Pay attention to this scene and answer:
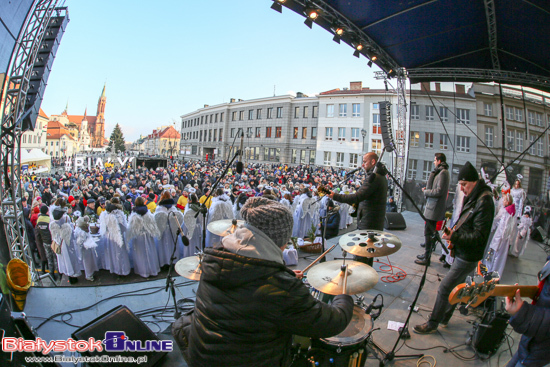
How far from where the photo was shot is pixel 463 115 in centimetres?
859

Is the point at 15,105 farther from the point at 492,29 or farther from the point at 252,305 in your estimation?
the point at 492,29

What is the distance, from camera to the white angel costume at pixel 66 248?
18.8ft

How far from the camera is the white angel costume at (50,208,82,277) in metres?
5.74

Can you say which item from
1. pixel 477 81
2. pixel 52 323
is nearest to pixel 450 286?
pixel 52 323

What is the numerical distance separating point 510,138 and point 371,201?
244 inches

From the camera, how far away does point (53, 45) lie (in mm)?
4414

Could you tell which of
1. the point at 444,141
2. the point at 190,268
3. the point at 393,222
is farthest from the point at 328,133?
the point at 190,268

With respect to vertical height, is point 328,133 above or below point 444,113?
above

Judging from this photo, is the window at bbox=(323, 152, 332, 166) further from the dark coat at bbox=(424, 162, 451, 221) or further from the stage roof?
the dark coat at bbox=(424, 162, 451, 221)

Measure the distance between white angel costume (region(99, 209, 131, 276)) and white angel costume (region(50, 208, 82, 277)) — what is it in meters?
0.51

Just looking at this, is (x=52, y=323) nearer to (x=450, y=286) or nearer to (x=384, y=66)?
(x=450, y=286)

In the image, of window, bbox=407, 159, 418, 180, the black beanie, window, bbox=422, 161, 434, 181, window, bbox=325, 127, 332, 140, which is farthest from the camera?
window, bbox=325, 127, 332, 140

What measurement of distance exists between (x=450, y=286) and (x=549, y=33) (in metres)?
5.60

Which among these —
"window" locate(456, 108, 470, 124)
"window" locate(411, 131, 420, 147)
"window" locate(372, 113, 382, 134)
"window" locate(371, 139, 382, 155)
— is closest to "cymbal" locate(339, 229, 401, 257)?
"window" locate(456, 108, 470, 124)
